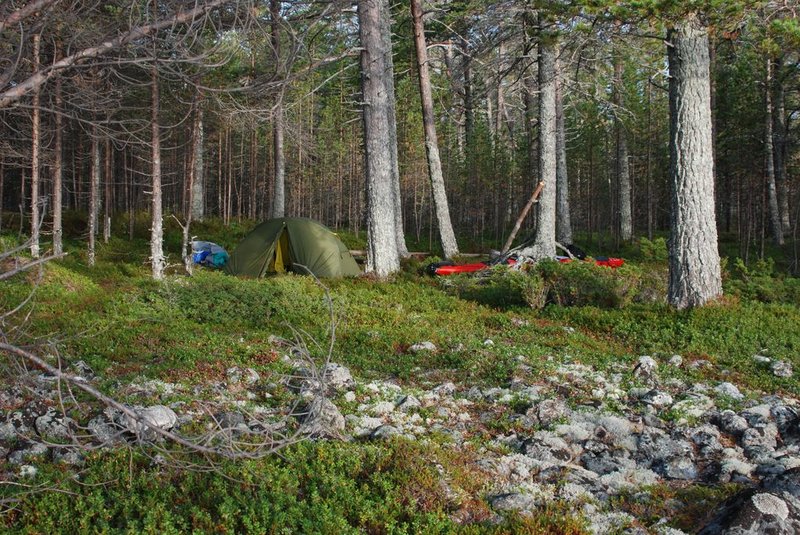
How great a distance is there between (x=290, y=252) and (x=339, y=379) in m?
9.23

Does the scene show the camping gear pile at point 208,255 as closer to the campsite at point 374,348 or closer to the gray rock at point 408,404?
the campsite at point 374,348

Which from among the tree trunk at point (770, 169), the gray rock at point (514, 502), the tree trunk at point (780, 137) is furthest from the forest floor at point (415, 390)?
the tree trunk at point (780, 137)

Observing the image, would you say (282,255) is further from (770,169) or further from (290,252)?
(770,169)

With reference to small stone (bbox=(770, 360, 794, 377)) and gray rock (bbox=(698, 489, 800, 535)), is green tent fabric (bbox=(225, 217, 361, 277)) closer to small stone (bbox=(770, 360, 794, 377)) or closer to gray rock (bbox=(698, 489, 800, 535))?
small stone (bbox=(770, 360, 794, 377))

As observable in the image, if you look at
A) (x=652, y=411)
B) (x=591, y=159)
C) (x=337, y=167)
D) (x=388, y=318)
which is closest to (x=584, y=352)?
(x=652, y=411)

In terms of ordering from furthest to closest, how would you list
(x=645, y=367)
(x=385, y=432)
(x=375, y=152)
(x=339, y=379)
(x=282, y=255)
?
(x=282, y=255) < (x=375, y=152) < (x=645, y=367) < (x=339, y=379) < (x=385, y=432)

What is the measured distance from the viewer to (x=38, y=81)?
2.85 meters

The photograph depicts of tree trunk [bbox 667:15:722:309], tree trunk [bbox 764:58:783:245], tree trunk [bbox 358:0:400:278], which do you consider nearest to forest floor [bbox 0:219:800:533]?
tree trunk [bbox 667:15:722:309]

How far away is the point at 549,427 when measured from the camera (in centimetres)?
586

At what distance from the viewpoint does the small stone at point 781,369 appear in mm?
7633

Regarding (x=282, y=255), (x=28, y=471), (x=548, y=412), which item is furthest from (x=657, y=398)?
(x=282, y=255)

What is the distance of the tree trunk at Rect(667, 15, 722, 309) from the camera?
10281mm

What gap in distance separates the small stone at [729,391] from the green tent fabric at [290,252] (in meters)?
9.54

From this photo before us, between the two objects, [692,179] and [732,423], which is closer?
[732,423]
